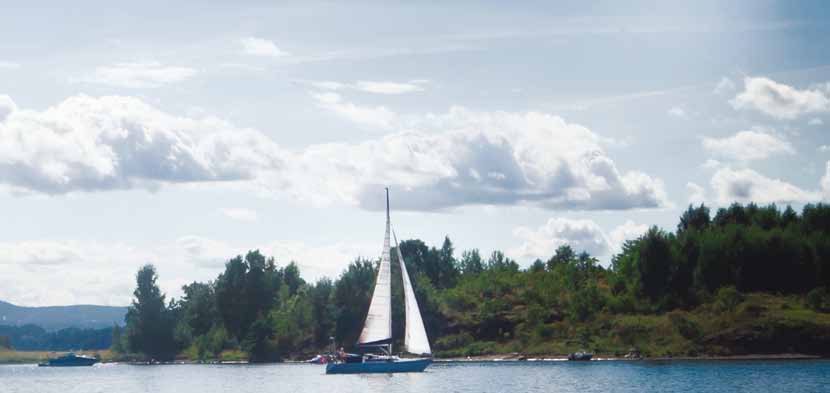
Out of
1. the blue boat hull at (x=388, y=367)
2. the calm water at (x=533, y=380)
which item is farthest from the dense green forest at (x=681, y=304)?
the blue boat hull at (x=388, y=367)

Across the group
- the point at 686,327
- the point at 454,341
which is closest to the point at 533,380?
the point at 686,327

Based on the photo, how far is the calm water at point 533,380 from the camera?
100125 mm

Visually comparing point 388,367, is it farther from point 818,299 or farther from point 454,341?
point 818,299

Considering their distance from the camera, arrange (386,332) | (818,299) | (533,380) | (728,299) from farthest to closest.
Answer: (728,299) → (818,299) → (386,332) → (533,380)

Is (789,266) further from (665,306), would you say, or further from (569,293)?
(569,293)

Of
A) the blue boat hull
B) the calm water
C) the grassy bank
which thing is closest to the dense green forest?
the grassy bank

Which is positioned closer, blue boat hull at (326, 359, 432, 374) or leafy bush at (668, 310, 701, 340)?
blue boat hull at (326, 359, 432, 374)

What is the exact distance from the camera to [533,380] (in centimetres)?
11256

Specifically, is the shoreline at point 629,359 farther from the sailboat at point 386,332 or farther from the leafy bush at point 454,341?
the sailboat at point 386,332

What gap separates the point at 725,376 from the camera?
11381 centimetres

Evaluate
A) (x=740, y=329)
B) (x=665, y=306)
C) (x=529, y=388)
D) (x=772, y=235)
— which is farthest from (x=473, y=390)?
(x=772, y=235)

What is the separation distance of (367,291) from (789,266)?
234 feet

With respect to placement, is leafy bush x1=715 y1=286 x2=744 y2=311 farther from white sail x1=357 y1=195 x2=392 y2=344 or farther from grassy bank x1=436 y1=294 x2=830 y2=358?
white sail x1=357 y1=195 x2=392 y2=344

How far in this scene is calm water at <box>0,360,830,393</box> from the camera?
10012 centimetres
